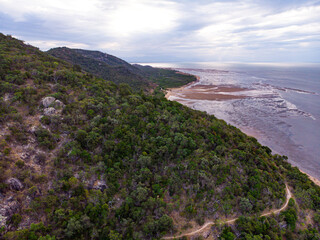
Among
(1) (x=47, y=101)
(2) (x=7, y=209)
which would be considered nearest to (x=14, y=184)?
(2) (x=7, y=209)

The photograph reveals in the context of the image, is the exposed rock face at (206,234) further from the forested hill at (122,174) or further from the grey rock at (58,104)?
the grey rock at (58,104)

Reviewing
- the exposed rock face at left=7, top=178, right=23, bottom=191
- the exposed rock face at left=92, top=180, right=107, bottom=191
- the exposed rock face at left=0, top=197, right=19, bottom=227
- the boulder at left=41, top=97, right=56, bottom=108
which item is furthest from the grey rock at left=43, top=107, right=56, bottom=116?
the exposed rock face at left=92, top=180, right=107, bottom=191

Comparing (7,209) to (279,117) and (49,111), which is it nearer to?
(49,111)

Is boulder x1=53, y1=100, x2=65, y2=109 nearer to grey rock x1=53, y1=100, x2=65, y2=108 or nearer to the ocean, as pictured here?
grey rock x1=53, y1=100, x2=65, y2=108

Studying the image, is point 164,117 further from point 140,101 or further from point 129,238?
point 129,238

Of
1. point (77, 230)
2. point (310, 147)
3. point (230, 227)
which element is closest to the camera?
point (77, 230)

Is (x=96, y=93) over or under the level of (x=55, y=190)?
over

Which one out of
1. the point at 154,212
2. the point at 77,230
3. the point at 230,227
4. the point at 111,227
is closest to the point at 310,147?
the point at 230,227
